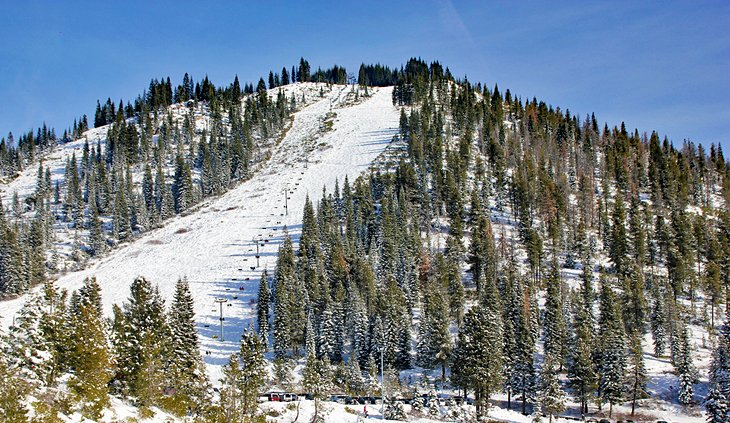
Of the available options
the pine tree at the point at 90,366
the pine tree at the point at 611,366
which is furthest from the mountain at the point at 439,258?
the pine tree at the point at 90,366

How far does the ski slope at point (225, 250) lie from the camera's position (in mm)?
98438

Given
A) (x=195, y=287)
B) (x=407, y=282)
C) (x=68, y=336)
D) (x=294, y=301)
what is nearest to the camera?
(x=68, y=336)

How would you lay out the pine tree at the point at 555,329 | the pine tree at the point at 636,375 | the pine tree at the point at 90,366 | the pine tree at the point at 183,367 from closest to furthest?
the pine tree at the point at 90,366
the pine tree at the point at 183,367
the pine tree at the point at 636,375
the pine tree at the point at 555,329

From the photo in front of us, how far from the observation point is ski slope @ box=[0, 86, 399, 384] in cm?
9844

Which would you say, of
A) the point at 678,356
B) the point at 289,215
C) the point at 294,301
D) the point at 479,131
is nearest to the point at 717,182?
the point at 479,131

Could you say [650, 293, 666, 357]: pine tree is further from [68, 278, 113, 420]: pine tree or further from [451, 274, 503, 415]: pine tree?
[68, 278, 113, 420]: pine tree

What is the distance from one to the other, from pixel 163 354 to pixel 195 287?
6204 centimetres

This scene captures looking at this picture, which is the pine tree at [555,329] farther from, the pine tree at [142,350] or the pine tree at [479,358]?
the pine tree at [142,350]

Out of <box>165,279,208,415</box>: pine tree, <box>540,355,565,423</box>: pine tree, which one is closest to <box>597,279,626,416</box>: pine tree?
<box>540,355,565,423</box>: pine tree

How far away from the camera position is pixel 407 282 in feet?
327

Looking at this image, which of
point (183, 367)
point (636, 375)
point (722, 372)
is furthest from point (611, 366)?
point (183, 367)

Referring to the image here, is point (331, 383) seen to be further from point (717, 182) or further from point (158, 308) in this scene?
point (717, 182)

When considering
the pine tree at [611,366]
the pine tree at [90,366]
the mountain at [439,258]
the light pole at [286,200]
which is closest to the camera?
the pine tree at [90,366]

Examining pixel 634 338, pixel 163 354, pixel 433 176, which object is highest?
pixel 433 176
